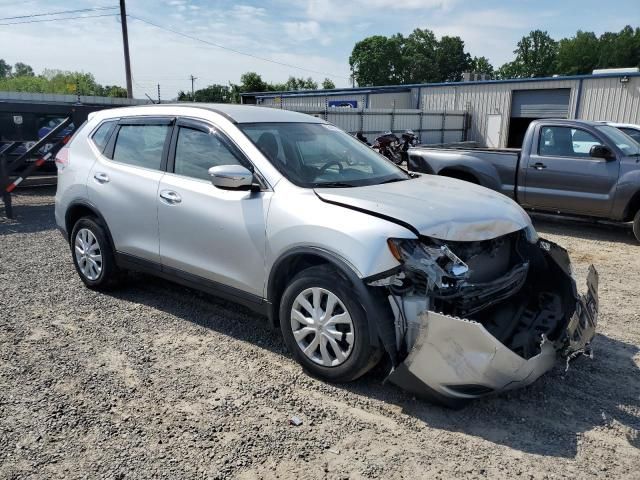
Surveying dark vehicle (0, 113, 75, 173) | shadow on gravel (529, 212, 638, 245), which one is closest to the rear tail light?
dark vehicle (0, 113, 75, 173)

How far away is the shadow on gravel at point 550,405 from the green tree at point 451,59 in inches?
4069

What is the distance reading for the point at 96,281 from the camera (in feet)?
17.3

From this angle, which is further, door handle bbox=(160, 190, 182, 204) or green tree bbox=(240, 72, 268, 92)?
green tree bbox=(240, 72, 268, 92)

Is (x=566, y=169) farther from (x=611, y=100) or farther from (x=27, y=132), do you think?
(x=611, y=100)

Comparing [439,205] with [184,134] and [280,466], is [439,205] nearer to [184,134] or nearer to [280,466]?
[280,466]

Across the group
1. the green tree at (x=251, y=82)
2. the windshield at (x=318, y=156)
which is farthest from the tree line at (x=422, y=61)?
the windshield at (x=318, y=156)

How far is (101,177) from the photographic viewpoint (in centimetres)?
497

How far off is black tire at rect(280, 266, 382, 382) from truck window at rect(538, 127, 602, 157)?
6360 mm

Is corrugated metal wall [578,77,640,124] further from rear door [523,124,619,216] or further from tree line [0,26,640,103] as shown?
tree line [0,26,640,103]

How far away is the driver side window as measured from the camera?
13.4 feet

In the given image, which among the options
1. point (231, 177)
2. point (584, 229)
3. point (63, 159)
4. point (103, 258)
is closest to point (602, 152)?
point (584, 229)

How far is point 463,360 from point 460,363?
25 millimetres

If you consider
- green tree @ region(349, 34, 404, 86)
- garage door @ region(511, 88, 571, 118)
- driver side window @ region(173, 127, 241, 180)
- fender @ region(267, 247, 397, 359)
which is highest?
green tree @ region(349, 34, 404, 86)

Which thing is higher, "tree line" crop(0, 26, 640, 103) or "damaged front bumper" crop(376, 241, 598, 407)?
"tree line" crop(0, 26, 640, 103)
